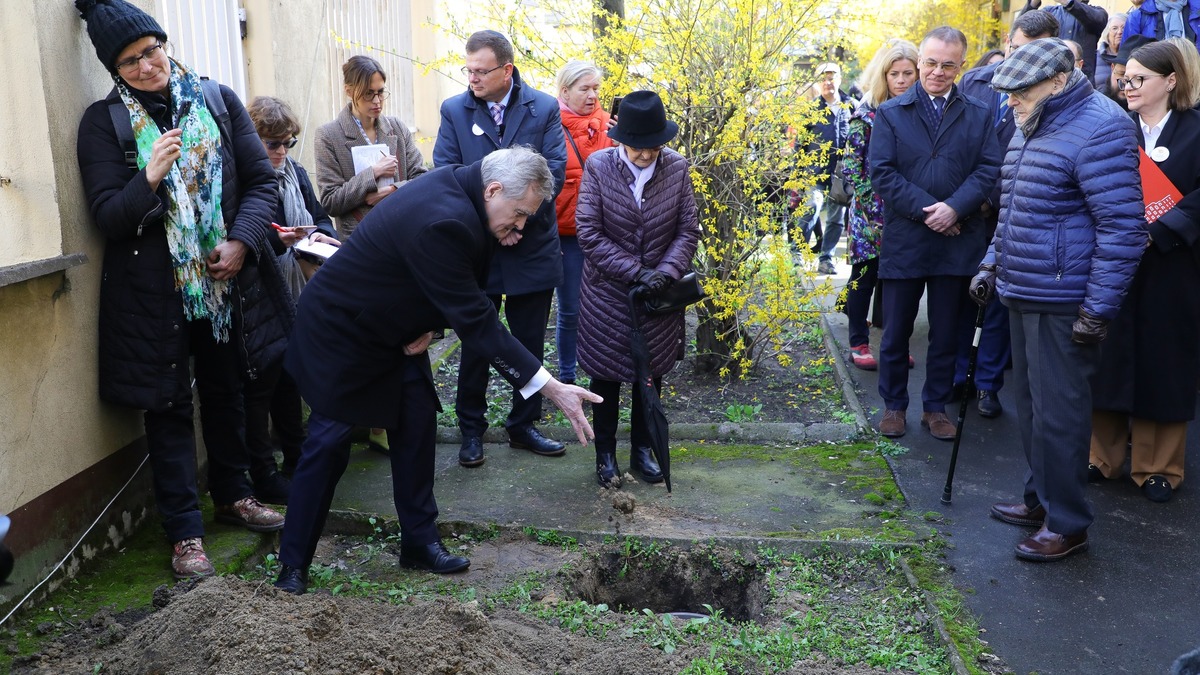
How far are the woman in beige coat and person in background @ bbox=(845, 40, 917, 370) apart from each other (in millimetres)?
3133

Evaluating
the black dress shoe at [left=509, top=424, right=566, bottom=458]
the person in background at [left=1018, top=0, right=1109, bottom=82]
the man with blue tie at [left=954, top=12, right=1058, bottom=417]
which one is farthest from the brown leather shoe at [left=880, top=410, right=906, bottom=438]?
the person in background at [left=1018, top=0, right=1109, bottom=82]

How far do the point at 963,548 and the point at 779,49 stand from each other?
359 centimetres

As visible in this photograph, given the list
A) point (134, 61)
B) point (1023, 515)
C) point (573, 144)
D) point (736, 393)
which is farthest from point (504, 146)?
point (1023, 515)

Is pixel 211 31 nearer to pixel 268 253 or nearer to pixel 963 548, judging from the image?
pixel 268 253

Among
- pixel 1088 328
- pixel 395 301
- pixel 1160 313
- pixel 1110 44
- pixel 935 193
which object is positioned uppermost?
pixel 1110 44

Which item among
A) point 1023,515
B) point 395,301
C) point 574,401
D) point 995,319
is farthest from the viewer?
point 995,319

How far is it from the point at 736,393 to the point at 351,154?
2.99m

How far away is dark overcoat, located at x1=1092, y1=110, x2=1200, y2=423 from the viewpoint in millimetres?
5109

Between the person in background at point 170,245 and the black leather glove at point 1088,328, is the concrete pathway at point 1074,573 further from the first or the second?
the person in background at point 170,245

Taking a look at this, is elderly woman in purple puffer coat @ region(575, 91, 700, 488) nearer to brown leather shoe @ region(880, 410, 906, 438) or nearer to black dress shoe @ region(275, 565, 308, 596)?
brown leather shoe @ region(880, 410, 906, 438)

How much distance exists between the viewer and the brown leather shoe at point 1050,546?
4.52 m

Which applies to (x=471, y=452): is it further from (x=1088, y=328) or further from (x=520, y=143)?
(x=1088, y=328)

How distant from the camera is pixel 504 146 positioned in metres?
5.77

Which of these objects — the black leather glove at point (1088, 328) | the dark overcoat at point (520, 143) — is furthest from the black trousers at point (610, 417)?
the black leather glove at point (1088, 328)
